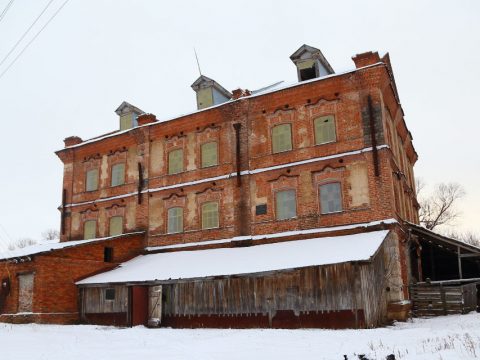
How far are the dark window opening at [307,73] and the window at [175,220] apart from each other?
354 inches

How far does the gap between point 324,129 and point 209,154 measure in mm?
6133

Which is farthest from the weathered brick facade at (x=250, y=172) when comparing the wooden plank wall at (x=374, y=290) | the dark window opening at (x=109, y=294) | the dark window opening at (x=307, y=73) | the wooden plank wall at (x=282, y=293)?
the wooden plank wall at (x=282, y=293)

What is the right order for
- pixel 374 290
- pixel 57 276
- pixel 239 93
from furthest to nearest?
pixel 239 93 < pixel 57 276 < pixel 374 290

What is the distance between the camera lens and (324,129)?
21484mm

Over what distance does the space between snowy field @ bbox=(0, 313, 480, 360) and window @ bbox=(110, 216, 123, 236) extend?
920cm

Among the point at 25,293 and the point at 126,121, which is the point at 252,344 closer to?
the point at 25,293

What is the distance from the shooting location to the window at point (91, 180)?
1112 inches

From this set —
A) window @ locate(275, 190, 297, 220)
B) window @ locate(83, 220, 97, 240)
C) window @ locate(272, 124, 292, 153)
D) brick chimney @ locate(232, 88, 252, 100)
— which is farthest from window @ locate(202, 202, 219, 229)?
window @ locate(83, 220, 97, 240)

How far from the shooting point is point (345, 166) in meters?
20.6

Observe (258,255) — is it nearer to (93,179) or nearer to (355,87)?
(355,87)

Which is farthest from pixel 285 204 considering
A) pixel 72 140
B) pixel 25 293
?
pixel 72 140

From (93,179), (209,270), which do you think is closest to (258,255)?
(209,270)

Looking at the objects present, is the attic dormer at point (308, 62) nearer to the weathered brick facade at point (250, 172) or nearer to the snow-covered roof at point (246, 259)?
the weathered brick facade at point (250, 172)

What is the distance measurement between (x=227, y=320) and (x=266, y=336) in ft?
13.8
